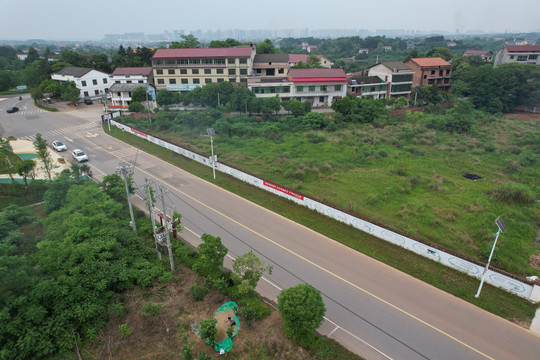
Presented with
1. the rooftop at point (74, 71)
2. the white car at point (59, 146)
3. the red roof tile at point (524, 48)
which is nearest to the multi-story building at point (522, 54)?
the red roof tile at point (524, 48)

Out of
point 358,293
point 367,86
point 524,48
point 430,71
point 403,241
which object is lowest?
point 358,293

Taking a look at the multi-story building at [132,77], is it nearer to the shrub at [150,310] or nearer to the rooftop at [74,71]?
the rooftop at [74,71]

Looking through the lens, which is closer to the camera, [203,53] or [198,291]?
[198,291]

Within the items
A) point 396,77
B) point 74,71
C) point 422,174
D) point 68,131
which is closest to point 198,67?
point 68,131

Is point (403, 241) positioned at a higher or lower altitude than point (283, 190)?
lower

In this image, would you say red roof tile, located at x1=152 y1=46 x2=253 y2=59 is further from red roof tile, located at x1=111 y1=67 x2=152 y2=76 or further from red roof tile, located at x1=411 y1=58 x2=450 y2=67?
red roof tile, located at x1=411 y1=58 x2=450 y2=67

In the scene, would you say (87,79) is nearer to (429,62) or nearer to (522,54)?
(429,62)

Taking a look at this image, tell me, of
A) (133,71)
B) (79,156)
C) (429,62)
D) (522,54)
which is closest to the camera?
(79,156)

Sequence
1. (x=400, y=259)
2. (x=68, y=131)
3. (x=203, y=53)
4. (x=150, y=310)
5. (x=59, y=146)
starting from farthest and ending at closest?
(x=203, y=53), (x=68, y=131), (x=59, y=146), (x=400, y=259), (x=150, y=310)
